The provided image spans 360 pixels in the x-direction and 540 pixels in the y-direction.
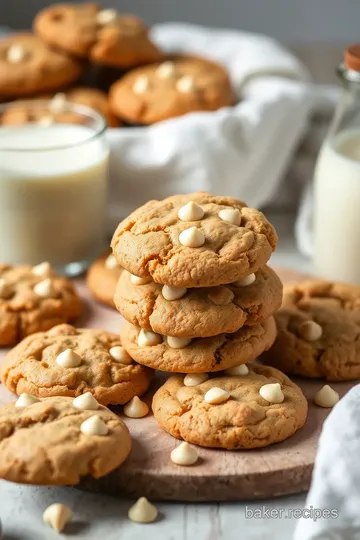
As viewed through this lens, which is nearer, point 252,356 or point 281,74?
point 252,356

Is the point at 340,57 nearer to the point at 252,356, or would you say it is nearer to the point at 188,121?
the point at 188,121

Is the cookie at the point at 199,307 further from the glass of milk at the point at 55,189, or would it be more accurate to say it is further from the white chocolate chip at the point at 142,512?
the glass of milk at the point at 55,189

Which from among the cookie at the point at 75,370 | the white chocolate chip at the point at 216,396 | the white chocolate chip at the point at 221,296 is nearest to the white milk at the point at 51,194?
the cookie at the point at 75,370

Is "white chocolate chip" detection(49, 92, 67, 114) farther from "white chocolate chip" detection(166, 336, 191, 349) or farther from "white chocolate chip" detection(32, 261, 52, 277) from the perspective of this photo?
"white chocolate chip" detection(166, 336, 191, 349)

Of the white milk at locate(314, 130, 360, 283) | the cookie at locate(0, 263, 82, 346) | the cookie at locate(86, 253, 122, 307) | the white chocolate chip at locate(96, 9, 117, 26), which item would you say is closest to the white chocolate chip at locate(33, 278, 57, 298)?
the cookie at locate(0, 263, 82, 346)

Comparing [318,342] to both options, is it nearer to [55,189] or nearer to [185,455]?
[185,455]

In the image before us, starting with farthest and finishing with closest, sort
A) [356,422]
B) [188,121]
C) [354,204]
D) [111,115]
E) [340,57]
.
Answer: [340,57] < [111,115] < [188,121] < [354,204] < [356,422]

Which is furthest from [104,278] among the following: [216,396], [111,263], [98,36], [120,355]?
[98,36]

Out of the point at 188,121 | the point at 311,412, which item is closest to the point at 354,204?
the point at 188,121
